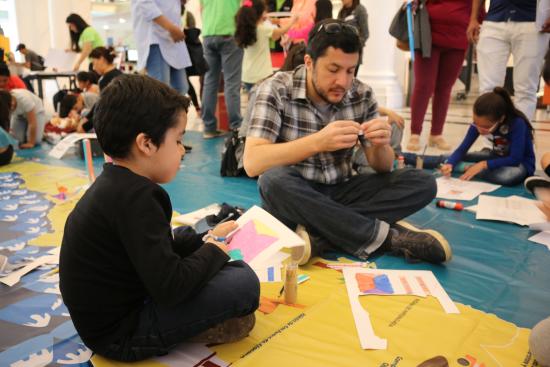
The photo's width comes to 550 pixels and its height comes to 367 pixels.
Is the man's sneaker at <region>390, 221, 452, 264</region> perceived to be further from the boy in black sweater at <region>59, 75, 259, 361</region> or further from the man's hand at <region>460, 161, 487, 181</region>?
the man's hand at <region>460, 161, 487, 181</region>

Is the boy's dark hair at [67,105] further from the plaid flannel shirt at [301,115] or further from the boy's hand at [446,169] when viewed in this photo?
the boy's hand at [446,169]

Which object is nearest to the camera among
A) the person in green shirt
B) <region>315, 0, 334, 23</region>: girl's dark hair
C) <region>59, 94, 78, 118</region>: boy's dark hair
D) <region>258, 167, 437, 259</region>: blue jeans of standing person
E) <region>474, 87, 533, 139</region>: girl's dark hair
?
<region>258, 167, 437, 259</region>: blue jeans of standing person

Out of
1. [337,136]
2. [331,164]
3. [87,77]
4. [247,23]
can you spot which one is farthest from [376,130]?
[87,77]

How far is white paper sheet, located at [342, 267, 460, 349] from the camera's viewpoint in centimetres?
127

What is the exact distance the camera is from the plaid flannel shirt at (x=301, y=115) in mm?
1731

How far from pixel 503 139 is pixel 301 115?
5.22ft

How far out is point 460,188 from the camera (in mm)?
2605

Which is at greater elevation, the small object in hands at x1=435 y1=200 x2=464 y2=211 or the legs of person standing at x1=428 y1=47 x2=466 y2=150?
the legs of person standing at x1=428 y1=47 x2=466 y2=150

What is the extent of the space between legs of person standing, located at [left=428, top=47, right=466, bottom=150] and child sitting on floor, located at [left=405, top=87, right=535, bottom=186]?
30.9 inches

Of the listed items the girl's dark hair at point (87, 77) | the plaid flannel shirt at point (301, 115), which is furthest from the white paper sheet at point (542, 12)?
the girl's dark hair at point (87, 77)

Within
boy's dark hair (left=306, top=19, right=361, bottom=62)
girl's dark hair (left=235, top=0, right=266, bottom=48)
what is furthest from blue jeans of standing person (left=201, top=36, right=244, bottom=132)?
boy's dark hair (left=306, top=19, right=361, bottom=62)

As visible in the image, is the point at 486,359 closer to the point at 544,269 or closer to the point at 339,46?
the point at 544,269

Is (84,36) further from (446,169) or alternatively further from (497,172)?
(497,172)

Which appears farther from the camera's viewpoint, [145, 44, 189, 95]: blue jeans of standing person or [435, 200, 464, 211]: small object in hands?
[145, 44, 189, 95]: blue jeans of standing person
